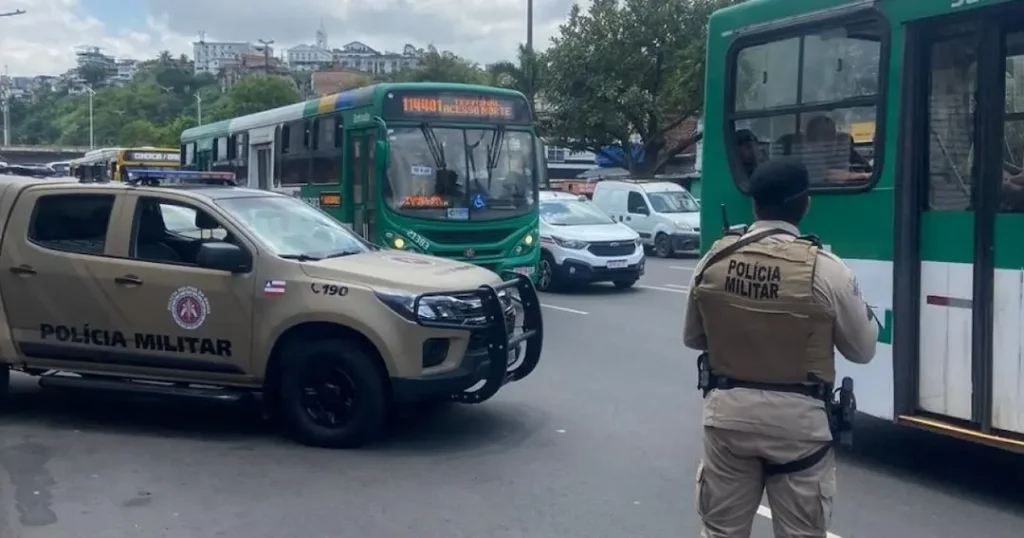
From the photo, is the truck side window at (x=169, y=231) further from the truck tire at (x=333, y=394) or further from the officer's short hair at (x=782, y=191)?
the officer's short hair at (x=782, y=191)

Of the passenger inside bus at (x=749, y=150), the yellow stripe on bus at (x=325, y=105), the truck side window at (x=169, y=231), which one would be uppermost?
the yellow stripe on bus at (x=325, y=105)

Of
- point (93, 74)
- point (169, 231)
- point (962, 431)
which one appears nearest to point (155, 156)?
point (169, 231)

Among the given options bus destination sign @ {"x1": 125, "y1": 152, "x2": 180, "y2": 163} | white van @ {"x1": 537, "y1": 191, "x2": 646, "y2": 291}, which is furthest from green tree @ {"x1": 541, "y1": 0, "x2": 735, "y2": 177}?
white van @ {"x1": 537, "y1": 191, "x2": 646, "y2": 291}

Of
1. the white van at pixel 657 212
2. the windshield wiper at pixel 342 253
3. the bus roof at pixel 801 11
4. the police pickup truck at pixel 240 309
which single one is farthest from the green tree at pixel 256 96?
the bus roof at pixel 801 11

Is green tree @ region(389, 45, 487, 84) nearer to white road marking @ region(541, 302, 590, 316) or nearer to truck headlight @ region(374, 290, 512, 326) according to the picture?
white road marking @ region(541, 302, 590, 316)

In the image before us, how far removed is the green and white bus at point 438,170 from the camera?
15023 millimetres

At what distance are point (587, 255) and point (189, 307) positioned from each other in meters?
11.3

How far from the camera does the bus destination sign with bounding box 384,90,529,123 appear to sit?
15.1 metres

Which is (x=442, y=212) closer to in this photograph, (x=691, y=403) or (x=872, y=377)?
(x=691, y=403)

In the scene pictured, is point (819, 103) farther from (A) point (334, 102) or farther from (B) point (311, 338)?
(A) point (334, 102)

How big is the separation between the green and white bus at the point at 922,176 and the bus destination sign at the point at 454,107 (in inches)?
304

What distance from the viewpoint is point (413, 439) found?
8.18 metres

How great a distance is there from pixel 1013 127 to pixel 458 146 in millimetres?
9593

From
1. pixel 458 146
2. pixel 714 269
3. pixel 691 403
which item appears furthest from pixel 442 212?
pixel 714 269
